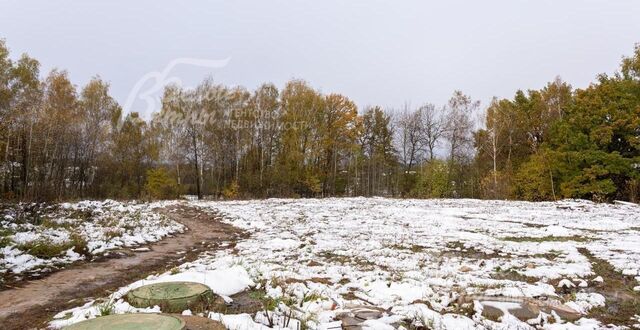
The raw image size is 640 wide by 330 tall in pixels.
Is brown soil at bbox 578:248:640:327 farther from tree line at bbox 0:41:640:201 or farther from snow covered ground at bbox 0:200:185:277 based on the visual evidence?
tree line at bbox 0:41:640:201

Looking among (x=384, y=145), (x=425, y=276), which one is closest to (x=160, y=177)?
(x=384, y=145)

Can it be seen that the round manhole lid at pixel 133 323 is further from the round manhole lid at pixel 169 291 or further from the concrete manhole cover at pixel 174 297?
the round manhole lid at pixel 169 291

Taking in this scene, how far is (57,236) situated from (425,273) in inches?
354

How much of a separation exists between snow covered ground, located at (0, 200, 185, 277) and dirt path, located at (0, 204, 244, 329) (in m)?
0.61

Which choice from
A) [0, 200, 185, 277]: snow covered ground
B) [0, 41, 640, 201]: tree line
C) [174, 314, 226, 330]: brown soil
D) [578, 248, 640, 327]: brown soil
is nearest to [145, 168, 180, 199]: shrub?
[0, 41, 640, 201]: tree line

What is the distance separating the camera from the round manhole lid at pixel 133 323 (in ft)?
12.0

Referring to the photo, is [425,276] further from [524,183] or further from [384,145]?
[384,145]

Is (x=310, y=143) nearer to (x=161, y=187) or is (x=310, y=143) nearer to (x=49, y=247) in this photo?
(x=161, y=187)

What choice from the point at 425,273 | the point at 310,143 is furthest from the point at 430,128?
the point at 425,273

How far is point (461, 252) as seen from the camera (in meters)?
9.54

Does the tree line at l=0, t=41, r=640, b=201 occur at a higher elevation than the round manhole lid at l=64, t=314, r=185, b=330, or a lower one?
higher

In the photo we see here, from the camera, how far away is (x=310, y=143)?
137ft

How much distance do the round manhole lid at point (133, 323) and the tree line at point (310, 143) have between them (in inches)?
1139

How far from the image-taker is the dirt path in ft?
17.3
